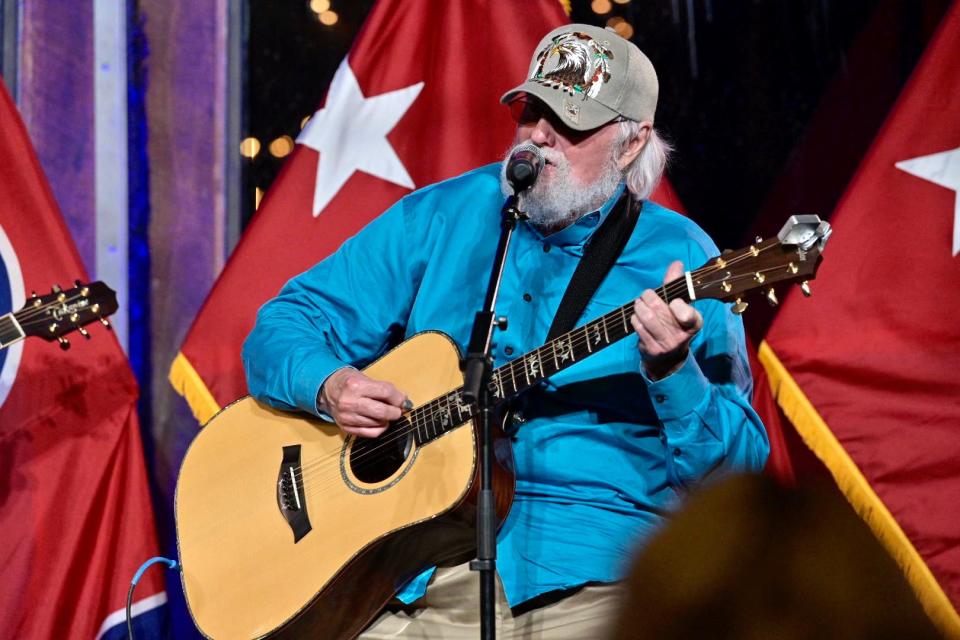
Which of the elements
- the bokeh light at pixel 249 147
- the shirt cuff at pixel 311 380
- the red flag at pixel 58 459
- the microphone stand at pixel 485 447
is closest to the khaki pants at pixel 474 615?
the microphone stand at pixel 485 447

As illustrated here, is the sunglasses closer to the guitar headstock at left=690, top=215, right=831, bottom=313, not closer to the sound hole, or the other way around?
the guitar headstock at left=690, top=215, right=831, bottom=313

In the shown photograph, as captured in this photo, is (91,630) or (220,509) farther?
(91,630)

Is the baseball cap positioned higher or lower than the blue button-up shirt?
higher

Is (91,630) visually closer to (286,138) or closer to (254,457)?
(254,457)

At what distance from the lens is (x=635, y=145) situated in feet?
10.4

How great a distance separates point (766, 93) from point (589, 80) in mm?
1410

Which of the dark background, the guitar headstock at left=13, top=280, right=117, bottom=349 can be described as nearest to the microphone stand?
the guitar headstock at left=13, top=280, right=117, bottom=349

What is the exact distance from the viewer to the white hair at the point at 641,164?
10.3 ft

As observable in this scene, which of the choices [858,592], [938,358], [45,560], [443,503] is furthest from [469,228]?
[858,592]

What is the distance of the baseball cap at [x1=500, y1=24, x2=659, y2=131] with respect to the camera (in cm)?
304

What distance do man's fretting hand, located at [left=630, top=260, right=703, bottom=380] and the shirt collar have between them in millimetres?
548

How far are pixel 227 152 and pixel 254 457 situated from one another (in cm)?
165

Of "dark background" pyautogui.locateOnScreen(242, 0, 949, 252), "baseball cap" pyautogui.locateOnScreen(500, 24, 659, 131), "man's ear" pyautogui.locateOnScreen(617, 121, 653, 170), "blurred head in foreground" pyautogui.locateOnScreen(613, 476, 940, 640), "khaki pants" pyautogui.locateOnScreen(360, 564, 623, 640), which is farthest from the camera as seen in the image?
"dark background" pyautogui.locateOnScreen(242, 0, 949, 252)

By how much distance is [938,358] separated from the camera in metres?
3.43
